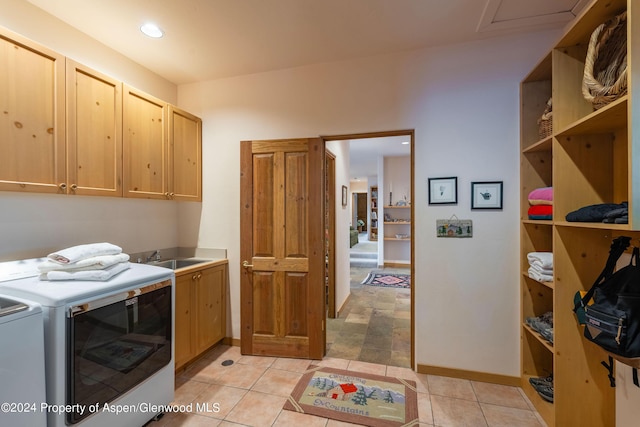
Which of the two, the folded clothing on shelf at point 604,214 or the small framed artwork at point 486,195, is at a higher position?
the small framed artwork at point 486,195

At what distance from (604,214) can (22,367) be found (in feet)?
8.88

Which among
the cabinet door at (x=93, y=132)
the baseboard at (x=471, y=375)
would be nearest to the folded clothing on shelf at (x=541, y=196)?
the baseboard at (x=471, y=375)

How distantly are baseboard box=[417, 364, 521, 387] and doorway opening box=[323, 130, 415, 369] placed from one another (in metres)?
0.13

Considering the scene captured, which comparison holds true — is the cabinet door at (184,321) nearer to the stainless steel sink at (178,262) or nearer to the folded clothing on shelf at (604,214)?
the stainless steel sink at (178,262)

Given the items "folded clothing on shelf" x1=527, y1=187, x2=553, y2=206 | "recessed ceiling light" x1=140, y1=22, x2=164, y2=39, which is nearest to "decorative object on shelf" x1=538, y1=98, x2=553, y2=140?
"folded clothing on shelf" x1=527, y1=187, x2=553, y2=206

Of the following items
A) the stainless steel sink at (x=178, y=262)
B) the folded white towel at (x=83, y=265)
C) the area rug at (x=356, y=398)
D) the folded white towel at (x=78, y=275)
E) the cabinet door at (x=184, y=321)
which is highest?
the folded white towel at (x=83, y=265)

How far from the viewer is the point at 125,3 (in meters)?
1.85

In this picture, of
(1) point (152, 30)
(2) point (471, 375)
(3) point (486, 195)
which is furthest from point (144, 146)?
(2) point (471, 375)

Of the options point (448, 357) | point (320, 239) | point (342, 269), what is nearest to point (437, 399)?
point (448, 357)

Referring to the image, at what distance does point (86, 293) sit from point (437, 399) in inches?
94.0

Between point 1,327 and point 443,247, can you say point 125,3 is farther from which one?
point 443,247

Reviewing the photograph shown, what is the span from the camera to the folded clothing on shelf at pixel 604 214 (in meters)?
1.20

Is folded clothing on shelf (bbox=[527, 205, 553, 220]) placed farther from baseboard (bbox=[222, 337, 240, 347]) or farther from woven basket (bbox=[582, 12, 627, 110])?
baseboard (bbox=[222, 337, 240, 347])

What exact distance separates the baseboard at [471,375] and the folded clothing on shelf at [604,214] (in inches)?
58.0
